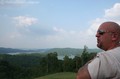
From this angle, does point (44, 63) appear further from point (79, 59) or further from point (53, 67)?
point (79, 59)

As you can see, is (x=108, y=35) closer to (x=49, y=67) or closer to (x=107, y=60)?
(x=107, y=60)

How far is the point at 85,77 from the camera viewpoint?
2838 mm

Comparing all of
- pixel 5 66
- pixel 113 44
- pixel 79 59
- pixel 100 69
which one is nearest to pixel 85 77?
pixel 100 69

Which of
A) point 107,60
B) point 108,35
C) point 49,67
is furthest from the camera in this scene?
point 49,67

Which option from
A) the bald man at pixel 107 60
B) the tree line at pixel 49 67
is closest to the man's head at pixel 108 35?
the bald man at pixel 107 60

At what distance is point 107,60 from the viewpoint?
2.89m

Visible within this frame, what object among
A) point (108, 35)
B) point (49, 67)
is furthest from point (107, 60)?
point (49, 67)

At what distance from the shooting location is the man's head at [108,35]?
10.3ft

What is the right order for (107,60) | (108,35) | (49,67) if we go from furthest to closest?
(49,67) → (108,35) → (107,60)

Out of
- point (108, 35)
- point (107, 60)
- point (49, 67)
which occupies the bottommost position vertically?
point (49, 67)

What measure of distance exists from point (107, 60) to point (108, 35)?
361mm

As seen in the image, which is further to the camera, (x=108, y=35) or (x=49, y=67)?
(x=49, y=67)

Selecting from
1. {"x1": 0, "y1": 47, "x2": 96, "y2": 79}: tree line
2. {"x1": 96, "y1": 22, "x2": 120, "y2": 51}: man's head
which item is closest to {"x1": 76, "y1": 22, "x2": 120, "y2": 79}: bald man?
{"x1": 96, "y1": 22, "x2": 120, "y2": 51}: man's head

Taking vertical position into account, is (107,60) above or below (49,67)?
above
